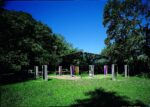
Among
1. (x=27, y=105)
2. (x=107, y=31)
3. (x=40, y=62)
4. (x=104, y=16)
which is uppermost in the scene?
(x=104, y=16)

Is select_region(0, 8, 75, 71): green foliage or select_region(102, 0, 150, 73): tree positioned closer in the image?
select_region(0, 8, 75, 71): green foliage

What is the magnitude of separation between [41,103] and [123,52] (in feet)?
78.4

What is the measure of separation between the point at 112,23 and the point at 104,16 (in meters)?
2.24

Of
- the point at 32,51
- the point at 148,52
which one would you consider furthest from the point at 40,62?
the point at 148,52

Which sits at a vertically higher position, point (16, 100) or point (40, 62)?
point (40, 62)

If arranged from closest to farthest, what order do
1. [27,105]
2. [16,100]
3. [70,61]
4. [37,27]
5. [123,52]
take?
[27,105], [16,100], [123,52], [37,27], [70,61]

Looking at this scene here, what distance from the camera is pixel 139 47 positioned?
88.3ft

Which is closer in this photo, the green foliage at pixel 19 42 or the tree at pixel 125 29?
the green foliage at pixel 19 42

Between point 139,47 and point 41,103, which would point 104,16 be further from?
point 41,103

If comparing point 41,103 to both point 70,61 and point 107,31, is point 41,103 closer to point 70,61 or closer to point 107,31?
point 107,31

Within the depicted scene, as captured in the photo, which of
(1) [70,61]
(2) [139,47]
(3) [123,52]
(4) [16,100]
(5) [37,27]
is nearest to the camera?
(4) [16,100]

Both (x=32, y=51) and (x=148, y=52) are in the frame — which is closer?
(x=148, y=52)

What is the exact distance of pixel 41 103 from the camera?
320 inches

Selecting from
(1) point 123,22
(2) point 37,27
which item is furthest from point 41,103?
(2) point 37,27
